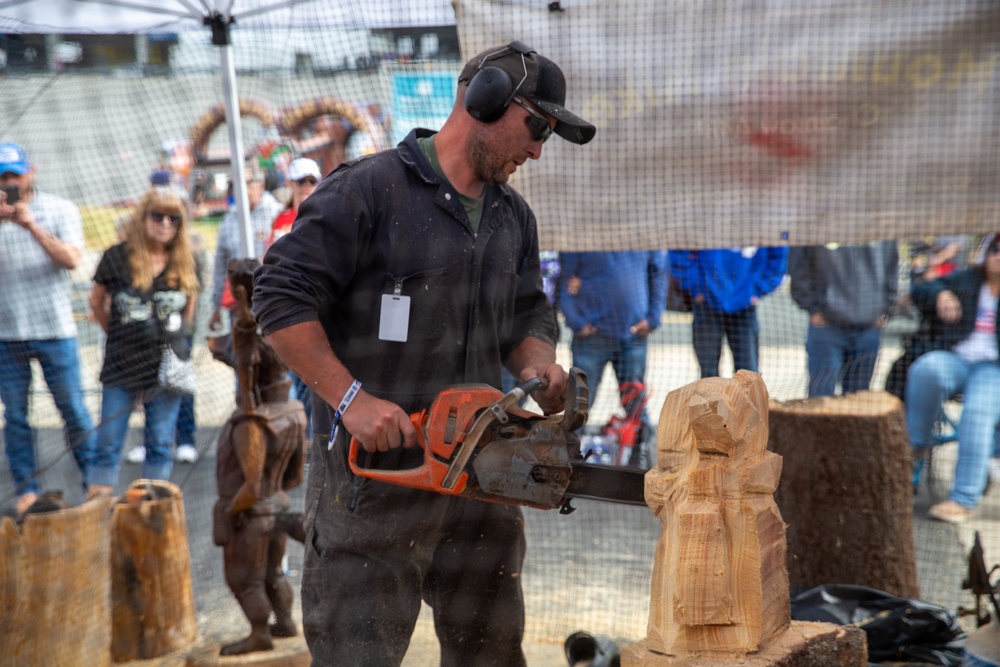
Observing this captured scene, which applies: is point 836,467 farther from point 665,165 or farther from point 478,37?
point 478,37

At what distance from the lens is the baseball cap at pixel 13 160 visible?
3.73 metres

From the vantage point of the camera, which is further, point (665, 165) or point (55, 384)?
point (55, 384)

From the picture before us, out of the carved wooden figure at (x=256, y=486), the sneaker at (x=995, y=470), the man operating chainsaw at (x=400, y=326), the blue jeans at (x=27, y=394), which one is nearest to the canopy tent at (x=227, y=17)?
the carved wooden figure at (x=256, y=486)

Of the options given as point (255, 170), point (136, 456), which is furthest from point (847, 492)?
point (136, 456)

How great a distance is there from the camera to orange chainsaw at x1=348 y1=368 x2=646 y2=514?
1928mm

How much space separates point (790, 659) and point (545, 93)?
1.30 metres

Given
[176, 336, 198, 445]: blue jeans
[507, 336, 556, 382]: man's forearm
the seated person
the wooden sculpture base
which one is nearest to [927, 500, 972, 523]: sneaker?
the seated person

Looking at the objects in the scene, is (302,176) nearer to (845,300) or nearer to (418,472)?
(418,472)

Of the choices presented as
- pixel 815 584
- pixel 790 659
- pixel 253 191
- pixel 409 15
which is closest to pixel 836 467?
pixel 815 584

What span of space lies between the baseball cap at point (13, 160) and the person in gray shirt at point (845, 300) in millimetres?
3370

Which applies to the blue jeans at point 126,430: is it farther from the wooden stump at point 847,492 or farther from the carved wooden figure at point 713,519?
the carved wooden figure at point 713,519

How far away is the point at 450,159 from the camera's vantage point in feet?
7.13

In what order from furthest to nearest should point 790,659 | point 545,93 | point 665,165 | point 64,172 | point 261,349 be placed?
point 64,172 < point 665,165 < point 261,349 < point 545,93 < point 790,659

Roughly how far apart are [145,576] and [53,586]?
42 cm
